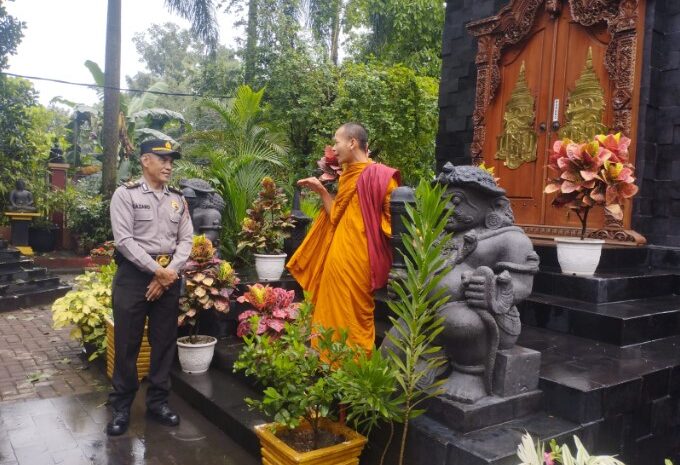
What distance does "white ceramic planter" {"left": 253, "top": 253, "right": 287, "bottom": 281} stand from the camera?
5.47 meters

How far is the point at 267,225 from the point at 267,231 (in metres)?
0.07

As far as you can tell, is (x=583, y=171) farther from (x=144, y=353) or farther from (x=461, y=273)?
(x=144, y=353)

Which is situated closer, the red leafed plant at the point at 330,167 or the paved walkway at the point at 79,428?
the paved walkway at the point at 79,428

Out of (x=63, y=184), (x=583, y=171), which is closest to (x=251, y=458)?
(x=583, y=171)

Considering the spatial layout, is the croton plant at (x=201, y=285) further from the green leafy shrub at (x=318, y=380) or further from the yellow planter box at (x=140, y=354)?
the green leafy shrub at (x=318, y=380)

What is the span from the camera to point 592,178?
13.2ft

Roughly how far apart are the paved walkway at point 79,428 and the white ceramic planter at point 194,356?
10.3 inches

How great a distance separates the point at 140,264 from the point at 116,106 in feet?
35.4

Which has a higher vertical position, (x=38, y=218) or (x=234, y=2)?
(x=234, y=2)

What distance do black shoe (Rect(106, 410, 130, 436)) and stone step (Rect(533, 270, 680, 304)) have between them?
326 centimetres

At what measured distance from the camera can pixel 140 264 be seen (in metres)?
3.60

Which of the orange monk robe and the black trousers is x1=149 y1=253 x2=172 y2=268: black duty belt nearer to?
the black trousers

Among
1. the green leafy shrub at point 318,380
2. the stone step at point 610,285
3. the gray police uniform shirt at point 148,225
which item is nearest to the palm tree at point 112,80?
the gray police uniform shirt at point 148,225

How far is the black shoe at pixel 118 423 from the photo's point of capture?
12.1 feet
